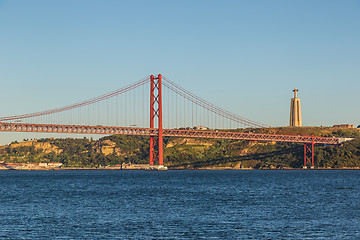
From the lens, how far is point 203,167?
177m

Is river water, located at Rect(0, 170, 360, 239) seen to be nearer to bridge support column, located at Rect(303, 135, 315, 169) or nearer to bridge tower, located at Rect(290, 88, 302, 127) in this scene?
bridge support column, located at Rect(303, 135, 315, 169)

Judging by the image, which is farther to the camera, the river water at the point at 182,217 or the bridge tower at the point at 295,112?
the bridge tower at the point at 295,112

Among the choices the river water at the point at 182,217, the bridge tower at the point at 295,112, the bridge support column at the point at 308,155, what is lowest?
the river water at the point at 182,217

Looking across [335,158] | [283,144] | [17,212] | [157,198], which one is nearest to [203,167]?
[283,144]

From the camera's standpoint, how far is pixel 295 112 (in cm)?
18862

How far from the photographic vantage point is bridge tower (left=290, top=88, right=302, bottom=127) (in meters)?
188

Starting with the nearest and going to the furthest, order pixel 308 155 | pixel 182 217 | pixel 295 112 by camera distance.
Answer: pixel 182 217 → pixel 308 155 → pixel 295 112

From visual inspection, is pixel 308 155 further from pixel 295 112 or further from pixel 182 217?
pixel 182 217

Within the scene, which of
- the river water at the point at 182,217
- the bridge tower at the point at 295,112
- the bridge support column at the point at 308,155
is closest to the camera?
the river water at the point at 182,217

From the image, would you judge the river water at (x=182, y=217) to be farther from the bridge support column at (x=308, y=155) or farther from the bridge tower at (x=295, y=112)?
the bridge tower at (x=295, y=112)

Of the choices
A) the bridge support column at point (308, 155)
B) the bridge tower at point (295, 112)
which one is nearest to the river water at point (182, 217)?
the bridge support column at point (308, 155)

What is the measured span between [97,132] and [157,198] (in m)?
69.0

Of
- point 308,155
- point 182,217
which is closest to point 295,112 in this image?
point 308,155

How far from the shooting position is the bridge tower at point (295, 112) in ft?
615
